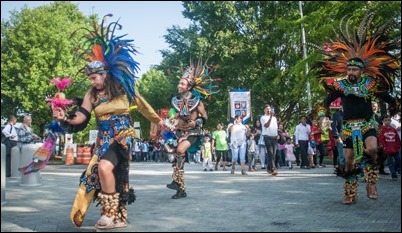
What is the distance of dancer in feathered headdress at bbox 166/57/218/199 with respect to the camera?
7785 millimetres

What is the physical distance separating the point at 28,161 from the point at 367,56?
921 cm

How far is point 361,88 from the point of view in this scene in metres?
6.77

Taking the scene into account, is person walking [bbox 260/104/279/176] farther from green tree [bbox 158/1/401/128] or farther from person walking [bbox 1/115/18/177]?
green tree [bbox 158/1/401/128]

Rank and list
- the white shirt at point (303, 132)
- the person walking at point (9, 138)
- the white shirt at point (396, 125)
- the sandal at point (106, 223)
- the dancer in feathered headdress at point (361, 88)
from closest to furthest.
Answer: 1. the sandal at point (106, 223)
2. the dancer in feathered headdress at point (361, 88)
3. the white shirt at point (396, 125)
4. the person walking at point (9, 138)
5. the white shirt at point (303, 132)

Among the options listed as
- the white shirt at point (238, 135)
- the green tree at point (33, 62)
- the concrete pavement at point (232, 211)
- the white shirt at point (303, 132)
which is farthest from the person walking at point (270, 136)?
the green tree at point (33, 62)

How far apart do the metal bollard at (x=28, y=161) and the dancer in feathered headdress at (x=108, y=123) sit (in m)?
6.20

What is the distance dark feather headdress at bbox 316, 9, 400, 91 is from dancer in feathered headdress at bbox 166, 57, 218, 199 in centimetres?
267

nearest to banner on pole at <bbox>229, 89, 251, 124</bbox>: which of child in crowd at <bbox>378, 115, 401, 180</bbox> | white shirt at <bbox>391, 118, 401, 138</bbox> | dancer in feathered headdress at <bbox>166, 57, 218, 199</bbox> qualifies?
white shirt at <bbox>391, 118, 401, 138</bbox>

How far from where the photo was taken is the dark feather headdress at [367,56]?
22.6ft

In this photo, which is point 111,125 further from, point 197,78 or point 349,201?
point 349,201

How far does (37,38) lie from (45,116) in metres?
6.58

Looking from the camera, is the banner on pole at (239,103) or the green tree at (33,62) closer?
the banner on pole at (239,103)

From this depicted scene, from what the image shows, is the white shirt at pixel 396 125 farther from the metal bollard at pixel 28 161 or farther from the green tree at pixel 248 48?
the green tree at pixel 248 48

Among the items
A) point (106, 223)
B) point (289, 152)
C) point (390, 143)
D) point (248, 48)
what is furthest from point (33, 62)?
point (106, 223)
